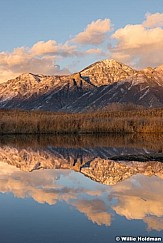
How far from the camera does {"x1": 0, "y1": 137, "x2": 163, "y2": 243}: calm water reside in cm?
1308

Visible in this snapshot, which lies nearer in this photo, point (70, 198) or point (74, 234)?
point (74, 234)

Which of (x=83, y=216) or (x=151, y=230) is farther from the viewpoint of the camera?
(x=83, y=216)

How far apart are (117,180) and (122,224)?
1025cm

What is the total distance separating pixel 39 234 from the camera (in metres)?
12.7

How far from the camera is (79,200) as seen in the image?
59.5 ft

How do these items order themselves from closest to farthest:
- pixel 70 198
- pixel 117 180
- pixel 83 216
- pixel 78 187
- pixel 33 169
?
pixel 83 216, pixel 70 198, pixel 78 187, pixel 117 180, pixel 33 169

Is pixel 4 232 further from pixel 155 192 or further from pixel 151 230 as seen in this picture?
pixel 155 192

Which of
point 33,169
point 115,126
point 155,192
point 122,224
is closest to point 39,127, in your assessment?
→ point 115,126

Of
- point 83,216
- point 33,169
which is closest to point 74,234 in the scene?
point 83,216

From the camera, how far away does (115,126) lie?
67562 millimetres

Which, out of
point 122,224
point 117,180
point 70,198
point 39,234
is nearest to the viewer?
point 39,234

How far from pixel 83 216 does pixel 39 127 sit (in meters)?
52.1

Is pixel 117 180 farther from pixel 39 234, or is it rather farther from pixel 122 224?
pixel 39 234

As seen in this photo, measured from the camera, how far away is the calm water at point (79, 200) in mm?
13078
